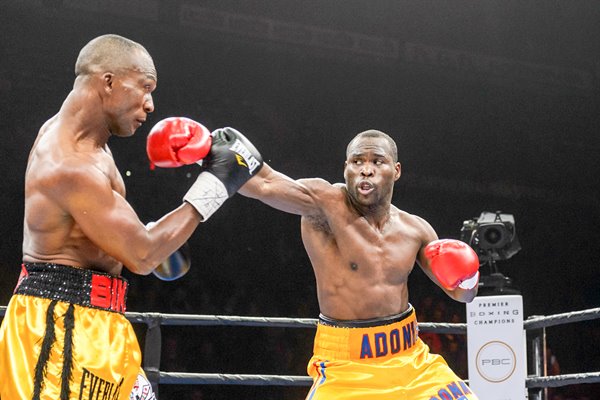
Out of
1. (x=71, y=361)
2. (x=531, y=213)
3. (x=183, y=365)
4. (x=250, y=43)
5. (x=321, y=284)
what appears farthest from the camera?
(x=531, y=213)

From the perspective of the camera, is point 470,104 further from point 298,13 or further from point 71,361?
point 71,361

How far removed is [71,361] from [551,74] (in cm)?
801

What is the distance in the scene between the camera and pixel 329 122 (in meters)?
8.02

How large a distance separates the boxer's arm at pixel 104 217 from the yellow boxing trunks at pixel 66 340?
0.10 metres

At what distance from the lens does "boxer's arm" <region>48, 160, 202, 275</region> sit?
59.6 inches

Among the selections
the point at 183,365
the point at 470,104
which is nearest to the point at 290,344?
the point at 183,365

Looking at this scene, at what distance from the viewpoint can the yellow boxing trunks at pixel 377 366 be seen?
2271 millimetres

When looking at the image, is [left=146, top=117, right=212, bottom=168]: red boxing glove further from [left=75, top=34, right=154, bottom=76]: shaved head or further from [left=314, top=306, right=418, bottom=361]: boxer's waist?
[left=314, top=306, right=418, bottom=361]: boxer's waist

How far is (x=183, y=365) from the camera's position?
243 inches

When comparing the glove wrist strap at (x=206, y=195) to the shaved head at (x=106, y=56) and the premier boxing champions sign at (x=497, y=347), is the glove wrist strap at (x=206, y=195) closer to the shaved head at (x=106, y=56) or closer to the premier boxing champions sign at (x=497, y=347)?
the shaved head at (x=106, y=56)

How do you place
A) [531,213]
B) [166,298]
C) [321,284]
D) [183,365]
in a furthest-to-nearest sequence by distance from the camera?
[531,213]
[166,298]
[183,365]
[321,284]

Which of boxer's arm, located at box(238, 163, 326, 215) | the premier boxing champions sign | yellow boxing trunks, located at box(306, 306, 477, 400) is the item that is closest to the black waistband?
yellow boxing trunks, located at box(306, 306, 477, 400)

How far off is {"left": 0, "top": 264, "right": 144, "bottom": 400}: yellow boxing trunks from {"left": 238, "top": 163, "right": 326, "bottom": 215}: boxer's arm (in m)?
0.84

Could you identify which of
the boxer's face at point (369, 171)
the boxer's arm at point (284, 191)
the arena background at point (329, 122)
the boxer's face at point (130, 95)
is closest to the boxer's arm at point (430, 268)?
the boxer's face at point (369, 171)
